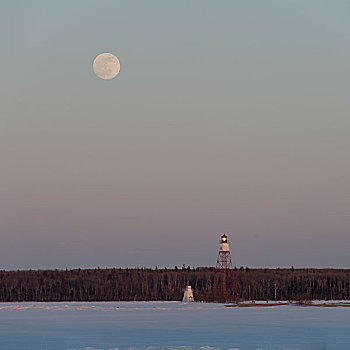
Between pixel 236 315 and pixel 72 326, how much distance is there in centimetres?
1206

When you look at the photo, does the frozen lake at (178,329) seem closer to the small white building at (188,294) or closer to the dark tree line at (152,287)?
the small white building at (188,294)

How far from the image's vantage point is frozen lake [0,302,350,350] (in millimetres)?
31875

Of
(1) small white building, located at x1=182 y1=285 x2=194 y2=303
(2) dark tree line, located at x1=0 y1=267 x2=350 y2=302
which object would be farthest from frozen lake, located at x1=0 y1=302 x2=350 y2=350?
(2) dark tree line, located at x1=0 y1=267 x2=350 y2=302

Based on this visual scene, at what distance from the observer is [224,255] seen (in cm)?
7094

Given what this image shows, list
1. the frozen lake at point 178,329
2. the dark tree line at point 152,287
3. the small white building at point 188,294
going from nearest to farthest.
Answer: the frozen lake at point 178,329, the small white building at point 188,294, the dark tree line at point 152,287

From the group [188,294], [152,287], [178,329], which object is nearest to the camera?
[178,329]

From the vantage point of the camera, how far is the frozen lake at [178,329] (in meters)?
31.9

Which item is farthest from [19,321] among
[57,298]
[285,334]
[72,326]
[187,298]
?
[57,298]

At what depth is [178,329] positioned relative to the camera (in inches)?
1554

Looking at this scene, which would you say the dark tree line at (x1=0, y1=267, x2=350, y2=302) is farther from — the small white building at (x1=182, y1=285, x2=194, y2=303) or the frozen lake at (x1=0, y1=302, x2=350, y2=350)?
the frozen lake at (x1=0, y1=302, x2=350, y2=350)

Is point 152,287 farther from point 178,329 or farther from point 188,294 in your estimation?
point 178,329

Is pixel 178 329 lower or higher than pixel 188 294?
lower

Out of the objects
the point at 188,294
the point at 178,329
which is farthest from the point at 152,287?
the point at 178,329

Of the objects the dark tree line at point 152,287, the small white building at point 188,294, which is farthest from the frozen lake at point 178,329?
the dark tree line at point 152,287
